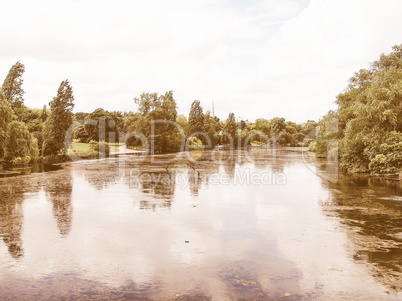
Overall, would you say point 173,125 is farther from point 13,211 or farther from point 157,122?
point 13,211

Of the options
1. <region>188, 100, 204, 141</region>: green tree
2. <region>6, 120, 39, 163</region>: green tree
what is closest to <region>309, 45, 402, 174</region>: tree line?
<region>6, 120, 39, 163</region>: green tree

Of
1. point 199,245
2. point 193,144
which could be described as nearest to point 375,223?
point 199,245

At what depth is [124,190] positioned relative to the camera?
20.4 m

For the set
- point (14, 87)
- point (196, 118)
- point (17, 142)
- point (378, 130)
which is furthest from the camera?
point (196, 118)

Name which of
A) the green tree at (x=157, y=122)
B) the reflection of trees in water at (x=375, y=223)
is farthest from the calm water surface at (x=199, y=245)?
the green tree at (x=157, y=122)

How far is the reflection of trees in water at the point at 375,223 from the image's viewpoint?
8656 millimetres

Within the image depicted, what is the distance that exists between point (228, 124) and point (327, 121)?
71732 mm

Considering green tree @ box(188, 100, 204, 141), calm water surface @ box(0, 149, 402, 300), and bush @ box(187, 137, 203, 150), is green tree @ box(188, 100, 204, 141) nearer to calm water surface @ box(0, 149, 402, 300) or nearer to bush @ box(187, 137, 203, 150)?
bush @ box(187, 137, 203, 150)

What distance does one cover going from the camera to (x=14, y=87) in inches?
1602

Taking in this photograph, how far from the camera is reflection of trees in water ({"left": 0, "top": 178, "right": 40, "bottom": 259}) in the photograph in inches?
400

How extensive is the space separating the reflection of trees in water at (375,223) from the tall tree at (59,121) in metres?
34.1

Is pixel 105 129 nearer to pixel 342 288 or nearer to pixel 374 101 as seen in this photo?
pixel 374 101

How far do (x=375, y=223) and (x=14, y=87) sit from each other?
4130cm

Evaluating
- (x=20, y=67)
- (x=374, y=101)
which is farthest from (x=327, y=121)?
(x=20, y=67)
